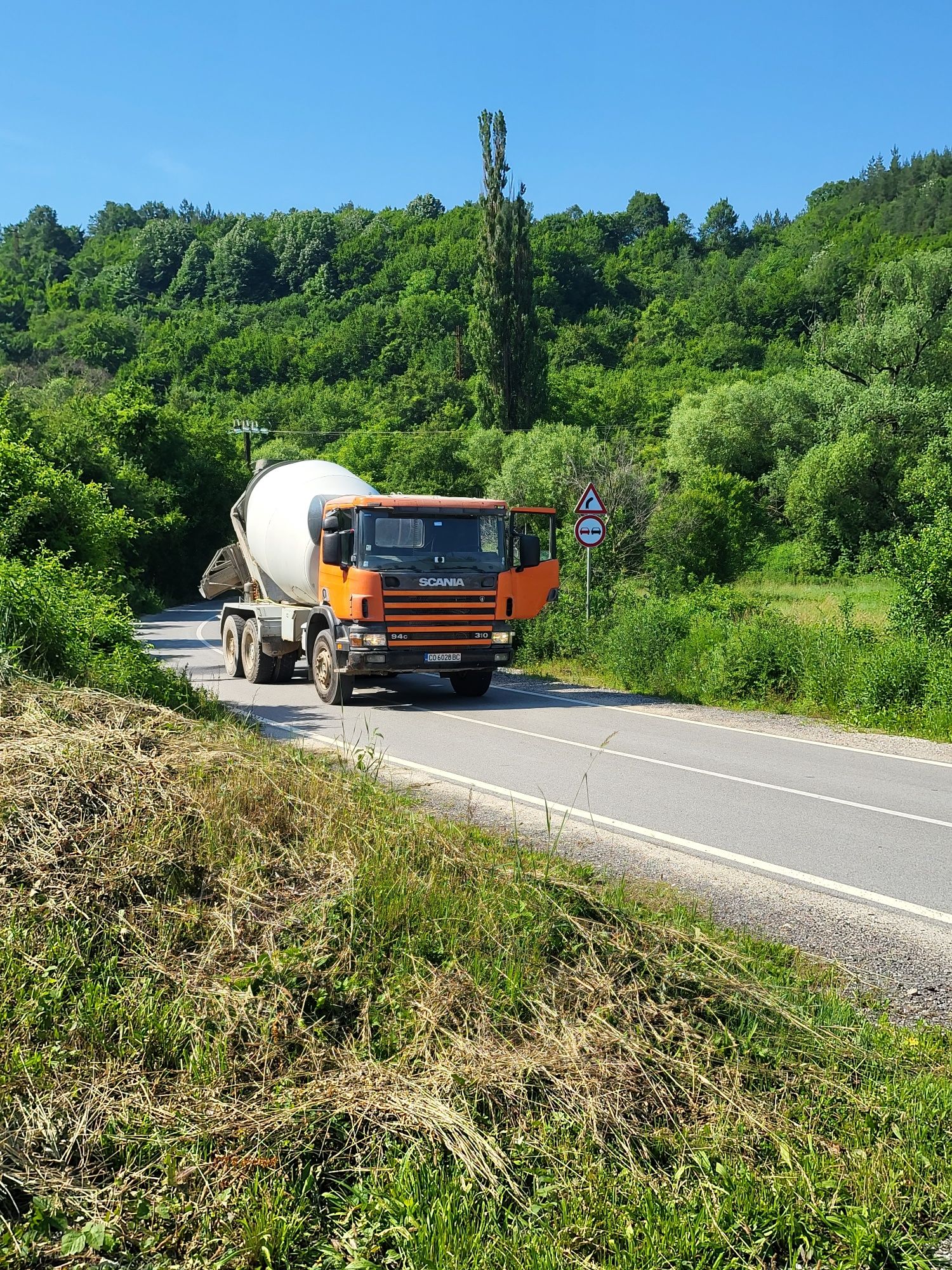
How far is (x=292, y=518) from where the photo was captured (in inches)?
705

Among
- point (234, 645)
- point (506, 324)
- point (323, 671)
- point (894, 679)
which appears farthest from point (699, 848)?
point (506, 324)

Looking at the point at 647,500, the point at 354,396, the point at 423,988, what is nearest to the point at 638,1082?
the point at 423,988

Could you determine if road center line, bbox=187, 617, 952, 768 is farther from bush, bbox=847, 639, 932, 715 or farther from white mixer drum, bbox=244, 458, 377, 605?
white mixer drum, bbox=244, 458, 377, 605

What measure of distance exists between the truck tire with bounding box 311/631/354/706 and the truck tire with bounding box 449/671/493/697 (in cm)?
160

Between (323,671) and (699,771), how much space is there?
22.0 feet

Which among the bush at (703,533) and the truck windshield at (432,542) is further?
the bush at (703,533)

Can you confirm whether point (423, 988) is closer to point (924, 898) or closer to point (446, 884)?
point (446, 884)

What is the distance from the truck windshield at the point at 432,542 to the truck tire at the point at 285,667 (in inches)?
145

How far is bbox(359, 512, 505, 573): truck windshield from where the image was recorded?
1527 centimetres

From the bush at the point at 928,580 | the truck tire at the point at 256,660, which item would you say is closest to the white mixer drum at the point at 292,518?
the truck tire at the point at 256,660

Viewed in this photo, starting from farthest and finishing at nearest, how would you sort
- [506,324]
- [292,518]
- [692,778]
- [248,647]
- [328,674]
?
[506,324]
[248,647]
[292,518]
[328,674]
[692,778]

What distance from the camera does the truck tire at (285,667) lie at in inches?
722

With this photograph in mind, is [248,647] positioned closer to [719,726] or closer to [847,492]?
[719,726]

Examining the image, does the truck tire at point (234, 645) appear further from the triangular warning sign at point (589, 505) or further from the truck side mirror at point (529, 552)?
the triangular warning sign at point (589, 505)
